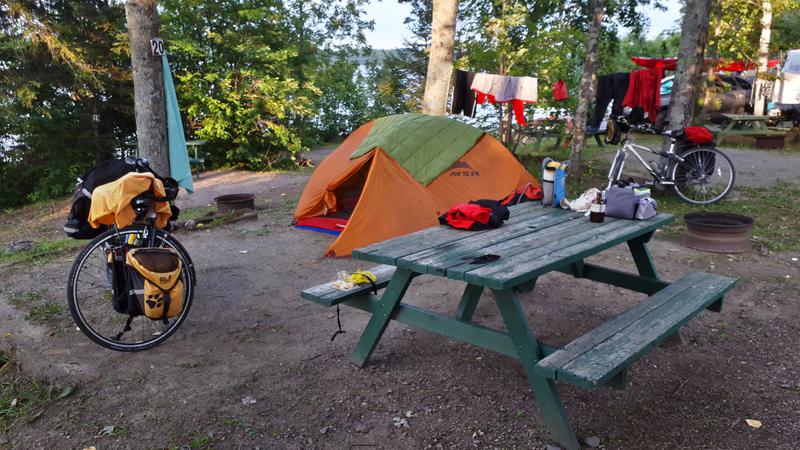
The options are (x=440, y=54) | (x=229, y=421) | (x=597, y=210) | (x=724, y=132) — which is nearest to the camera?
(x=229, y=421)

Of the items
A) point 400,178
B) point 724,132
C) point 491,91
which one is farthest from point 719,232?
point 724,132

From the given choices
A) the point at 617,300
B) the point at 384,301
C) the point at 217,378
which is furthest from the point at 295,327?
the point at 617,300

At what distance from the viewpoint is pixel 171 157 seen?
652 centimetres

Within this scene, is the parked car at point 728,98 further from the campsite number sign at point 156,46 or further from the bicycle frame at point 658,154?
the campsite number sign at point 156,46

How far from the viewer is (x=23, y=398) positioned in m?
2.90

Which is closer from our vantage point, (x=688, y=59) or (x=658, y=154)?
(x=658, y=154)

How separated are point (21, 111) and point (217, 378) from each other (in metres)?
9.47

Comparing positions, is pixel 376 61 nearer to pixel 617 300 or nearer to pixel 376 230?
pixel 376 230

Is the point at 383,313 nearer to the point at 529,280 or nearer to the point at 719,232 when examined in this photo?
the point at 529,280

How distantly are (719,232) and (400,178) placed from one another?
307 centimetres

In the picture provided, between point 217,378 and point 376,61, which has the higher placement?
point 376,61

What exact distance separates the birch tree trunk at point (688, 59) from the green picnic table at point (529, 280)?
4.78 metres

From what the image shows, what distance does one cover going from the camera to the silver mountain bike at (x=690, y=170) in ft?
23.4

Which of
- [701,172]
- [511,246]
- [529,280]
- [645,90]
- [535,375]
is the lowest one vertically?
[535,375]
